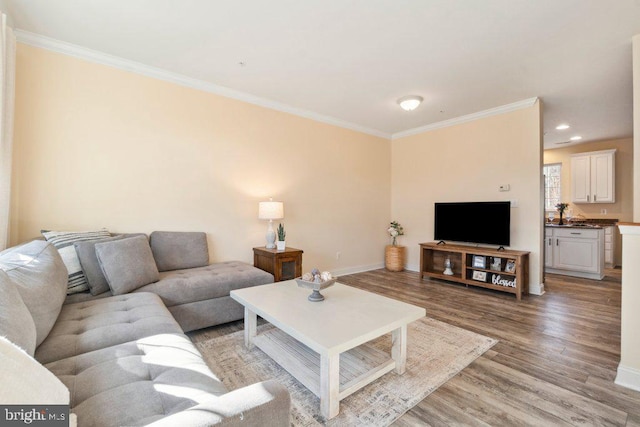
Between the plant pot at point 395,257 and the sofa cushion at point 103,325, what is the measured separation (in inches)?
157

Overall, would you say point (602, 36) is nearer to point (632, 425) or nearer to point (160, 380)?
point (632, 425)

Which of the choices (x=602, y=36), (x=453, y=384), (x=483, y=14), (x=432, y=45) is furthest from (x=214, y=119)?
(x=602, y=36)

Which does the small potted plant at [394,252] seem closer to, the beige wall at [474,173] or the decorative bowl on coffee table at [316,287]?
the beige wall at [474,173]

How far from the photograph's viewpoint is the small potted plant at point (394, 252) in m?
5.12

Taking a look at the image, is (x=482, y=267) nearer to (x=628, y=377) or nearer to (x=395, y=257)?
(x=395, y=257)

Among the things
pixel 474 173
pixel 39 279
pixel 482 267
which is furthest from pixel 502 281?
pixel 39 279

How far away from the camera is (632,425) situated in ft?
4.85

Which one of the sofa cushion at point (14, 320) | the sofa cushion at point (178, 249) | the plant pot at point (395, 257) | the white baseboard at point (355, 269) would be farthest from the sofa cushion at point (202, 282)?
the plant pot at point (395, 257)

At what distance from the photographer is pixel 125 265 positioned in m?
2.23

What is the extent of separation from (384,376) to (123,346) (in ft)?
5.02

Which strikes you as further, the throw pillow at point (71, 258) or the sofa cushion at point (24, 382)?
the throw pillow at point (71, 258)

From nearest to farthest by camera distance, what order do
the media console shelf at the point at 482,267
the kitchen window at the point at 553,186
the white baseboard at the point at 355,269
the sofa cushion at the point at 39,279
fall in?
the sofa cushion at the point at 39,279
the media console shelf at the point at 482,267
the white baseboard at the point at 355,269
the kitchen window at the point at 553,186

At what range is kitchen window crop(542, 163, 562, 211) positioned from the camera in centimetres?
627

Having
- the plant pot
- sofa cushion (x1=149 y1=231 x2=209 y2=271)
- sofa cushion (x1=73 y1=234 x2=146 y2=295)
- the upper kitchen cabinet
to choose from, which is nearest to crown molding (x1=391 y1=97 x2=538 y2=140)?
the plant pot
